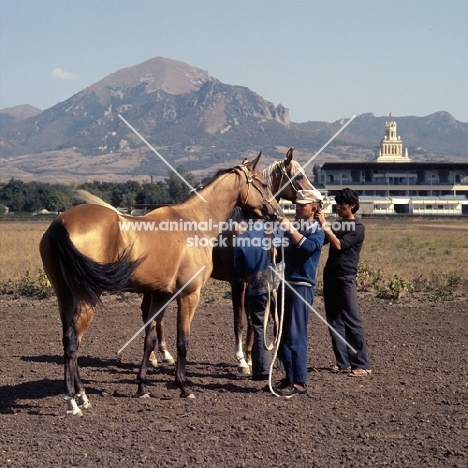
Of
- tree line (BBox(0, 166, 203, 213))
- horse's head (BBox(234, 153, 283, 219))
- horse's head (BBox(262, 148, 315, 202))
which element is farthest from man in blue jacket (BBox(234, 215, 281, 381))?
tree line (BBox(0, 166, 203, 213))

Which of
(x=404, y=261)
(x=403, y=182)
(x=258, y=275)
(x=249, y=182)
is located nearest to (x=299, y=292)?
(x=258, y=275)

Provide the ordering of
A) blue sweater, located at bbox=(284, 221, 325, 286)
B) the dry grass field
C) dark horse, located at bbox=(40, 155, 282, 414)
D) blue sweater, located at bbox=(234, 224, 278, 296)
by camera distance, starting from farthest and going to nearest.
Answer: the dry grass field → blue sweater, located at bbox=(234, 224, 278, 296) → blue sweater, located at bbox=(284, 221, 325, 286) → dark horse, located at bbox=(40, 155, 282, 414)

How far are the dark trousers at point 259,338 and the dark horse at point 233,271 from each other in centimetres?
37

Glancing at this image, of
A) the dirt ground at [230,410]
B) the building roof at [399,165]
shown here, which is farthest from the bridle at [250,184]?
the building roof at [399,165]

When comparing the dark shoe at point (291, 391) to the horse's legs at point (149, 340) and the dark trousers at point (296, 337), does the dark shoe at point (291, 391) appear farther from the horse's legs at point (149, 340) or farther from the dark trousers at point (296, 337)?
the horse's legs at point (149, 340)

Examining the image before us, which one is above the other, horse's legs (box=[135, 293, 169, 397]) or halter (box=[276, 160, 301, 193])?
halter (box=[276, 160, 301, 193])

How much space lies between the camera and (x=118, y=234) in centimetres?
630

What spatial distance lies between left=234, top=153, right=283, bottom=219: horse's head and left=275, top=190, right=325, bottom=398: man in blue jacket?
514 mm

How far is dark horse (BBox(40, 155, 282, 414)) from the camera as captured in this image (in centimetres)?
608

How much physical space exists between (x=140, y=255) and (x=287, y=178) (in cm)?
280

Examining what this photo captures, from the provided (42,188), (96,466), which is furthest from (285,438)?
(42,188)

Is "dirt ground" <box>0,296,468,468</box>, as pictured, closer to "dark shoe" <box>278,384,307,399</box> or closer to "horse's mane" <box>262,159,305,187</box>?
"dark shoe" <box>278,384,307,399</box>

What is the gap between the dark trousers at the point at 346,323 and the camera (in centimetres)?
780

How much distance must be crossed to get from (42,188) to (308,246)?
80.4 meters
